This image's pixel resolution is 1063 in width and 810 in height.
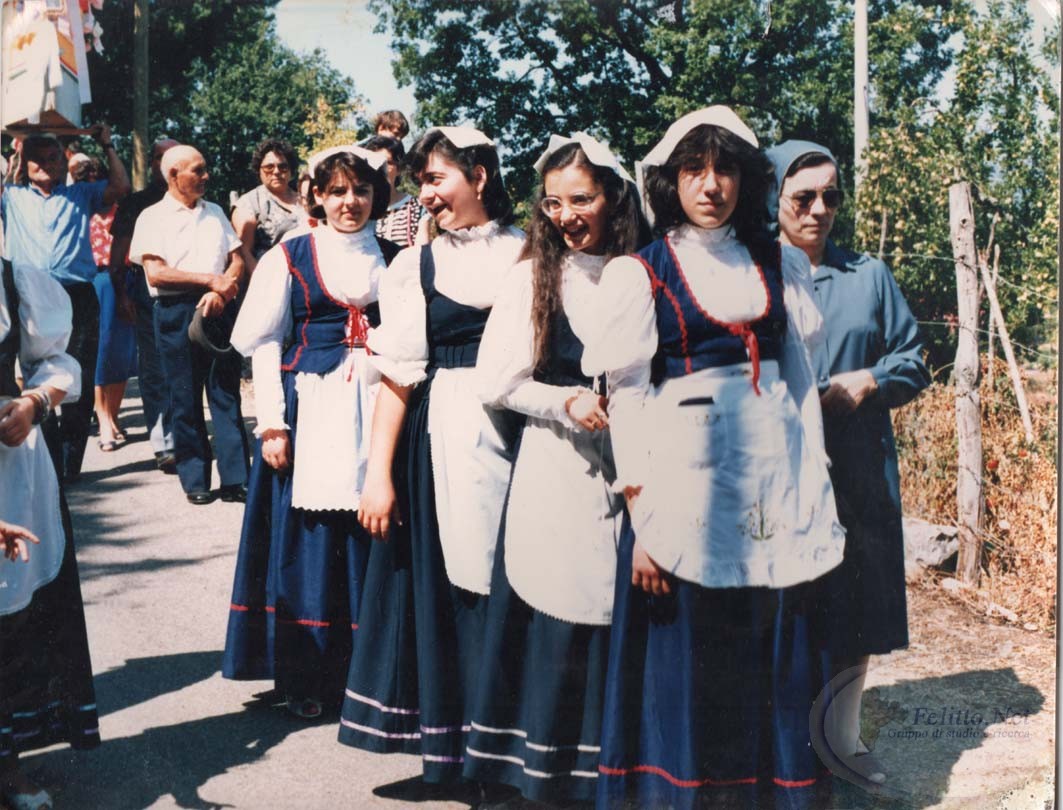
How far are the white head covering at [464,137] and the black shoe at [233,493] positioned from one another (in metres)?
1.80

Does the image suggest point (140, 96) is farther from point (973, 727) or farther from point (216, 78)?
point (973, 727)

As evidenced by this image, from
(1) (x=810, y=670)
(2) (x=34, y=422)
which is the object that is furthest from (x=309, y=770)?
(1) (x=810, y=670)

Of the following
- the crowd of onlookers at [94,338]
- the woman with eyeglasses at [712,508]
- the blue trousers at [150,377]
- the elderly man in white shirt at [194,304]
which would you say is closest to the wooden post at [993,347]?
the woman with eyeglasses at [712,508]

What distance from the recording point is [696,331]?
Result: 2.97 meters

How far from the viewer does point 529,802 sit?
11.5ft

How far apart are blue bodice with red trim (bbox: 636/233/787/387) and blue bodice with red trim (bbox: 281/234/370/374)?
1.25m

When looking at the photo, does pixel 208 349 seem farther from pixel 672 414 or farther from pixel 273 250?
pixel 672 414

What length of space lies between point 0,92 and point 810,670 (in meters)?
2.77

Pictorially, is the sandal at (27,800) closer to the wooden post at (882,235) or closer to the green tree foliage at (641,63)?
the green tree foliage at (641,63)

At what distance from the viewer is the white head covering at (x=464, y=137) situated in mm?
3443

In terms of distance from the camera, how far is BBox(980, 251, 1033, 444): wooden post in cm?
356

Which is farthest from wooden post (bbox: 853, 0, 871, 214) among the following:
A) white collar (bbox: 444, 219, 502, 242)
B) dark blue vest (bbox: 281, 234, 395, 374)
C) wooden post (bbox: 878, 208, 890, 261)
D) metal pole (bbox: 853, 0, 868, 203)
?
dark blue vest (bbox: 281, 234, 395, 374)

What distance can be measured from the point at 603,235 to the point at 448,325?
516mm

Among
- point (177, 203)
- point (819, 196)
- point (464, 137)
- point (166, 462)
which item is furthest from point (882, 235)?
point (166, 462)
